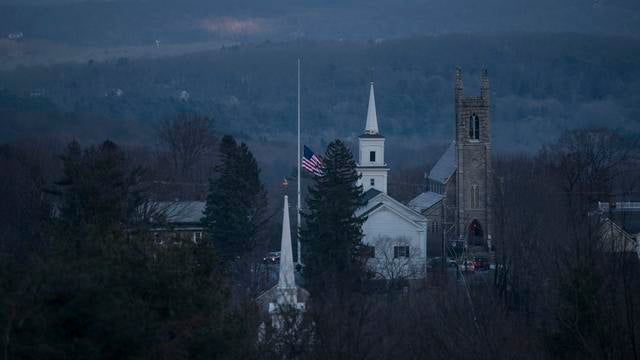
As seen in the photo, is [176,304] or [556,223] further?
[556,223]

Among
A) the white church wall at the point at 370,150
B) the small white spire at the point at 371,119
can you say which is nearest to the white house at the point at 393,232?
the white church wall at the point at 370,150

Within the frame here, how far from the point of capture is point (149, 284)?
16.4 meters

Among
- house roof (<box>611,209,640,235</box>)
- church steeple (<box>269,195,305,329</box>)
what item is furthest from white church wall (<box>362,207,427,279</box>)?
church steeple (<box>269,195,305,329</box>)

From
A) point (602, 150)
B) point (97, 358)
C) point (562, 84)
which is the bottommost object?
point (97, 358)

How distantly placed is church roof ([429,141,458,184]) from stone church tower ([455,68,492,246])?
108 centimetres

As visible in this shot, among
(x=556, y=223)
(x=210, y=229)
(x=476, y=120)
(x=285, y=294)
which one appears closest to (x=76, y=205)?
(x=285, y=294)

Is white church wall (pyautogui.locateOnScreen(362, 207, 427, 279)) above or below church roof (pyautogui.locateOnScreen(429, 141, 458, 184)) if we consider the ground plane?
below

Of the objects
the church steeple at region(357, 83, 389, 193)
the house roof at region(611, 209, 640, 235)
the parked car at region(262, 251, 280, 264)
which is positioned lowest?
the parked car at region(262, 251, 280, 264)

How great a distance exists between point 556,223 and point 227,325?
19487 mm

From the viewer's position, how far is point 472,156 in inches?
2119

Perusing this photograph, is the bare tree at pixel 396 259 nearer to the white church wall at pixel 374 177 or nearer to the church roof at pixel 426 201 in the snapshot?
the white church wall at pixel 374 177

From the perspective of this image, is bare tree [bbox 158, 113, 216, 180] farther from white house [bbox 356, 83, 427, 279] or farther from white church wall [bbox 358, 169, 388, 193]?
white house [bbox 356, 83, 427, 279]

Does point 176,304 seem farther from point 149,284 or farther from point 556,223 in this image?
point 556,223

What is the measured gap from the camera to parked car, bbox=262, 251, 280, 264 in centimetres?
→ 3544
